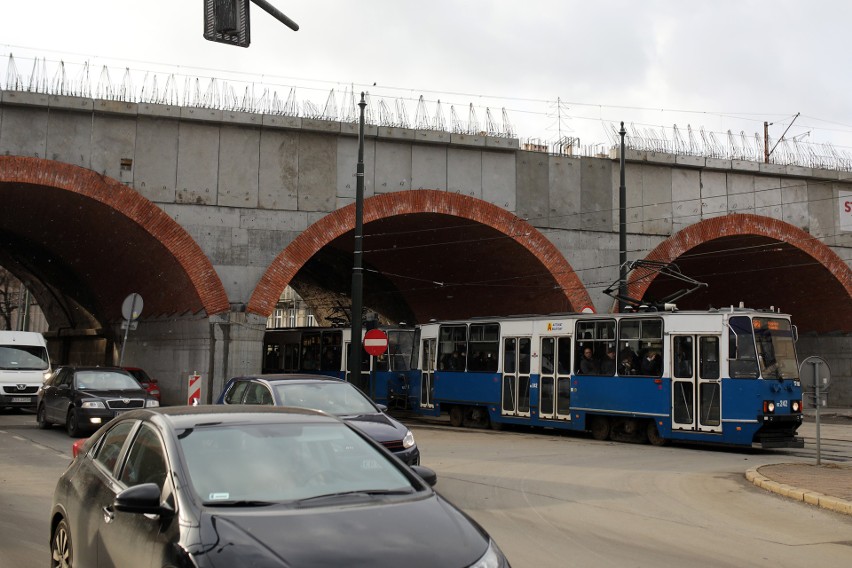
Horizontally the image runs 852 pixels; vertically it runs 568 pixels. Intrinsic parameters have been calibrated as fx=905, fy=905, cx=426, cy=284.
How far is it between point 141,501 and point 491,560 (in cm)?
171

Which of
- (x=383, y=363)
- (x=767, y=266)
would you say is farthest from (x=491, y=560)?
(x=767, y=266)

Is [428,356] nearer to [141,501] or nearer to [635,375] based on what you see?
[635,375]

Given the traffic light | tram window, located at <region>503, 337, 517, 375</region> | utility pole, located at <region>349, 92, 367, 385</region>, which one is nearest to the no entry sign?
utility pole, located at <region>349, 92, 367, 385</region>

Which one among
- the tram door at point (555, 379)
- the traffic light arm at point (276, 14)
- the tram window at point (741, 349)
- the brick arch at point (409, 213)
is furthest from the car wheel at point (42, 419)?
the tram window at point (741, 349)

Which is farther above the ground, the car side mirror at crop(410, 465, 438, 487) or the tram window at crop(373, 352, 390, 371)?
the tram window at crop(373, 352, 390, 371)

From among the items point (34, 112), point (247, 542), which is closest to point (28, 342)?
point (34, 112)

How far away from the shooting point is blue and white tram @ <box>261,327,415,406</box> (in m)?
28.5

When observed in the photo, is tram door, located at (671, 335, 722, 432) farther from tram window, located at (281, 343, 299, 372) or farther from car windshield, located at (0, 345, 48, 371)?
tram window, located at (281, 343, 299, 372)

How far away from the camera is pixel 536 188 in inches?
1152

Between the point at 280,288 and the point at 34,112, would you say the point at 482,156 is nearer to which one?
the point at 280,288

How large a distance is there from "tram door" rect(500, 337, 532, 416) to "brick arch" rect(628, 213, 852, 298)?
7.69 meters

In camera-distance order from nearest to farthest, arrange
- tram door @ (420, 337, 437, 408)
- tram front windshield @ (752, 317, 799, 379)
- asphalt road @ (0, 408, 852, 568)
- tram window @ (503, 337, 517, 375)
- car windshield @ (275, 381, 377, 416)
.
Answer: asphalt road @ (0, 408, 852, 568), car windshield @ (275, 381, 377, 416), tram front windshield @ (752, 317, 799, 379), tram window @ (503, 337, 517, 375), tram door @ (420, 337, 437, 408)

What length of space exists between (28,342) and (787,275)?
86.5 feet

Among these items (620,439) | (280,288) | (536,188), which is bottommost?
(620,439)
